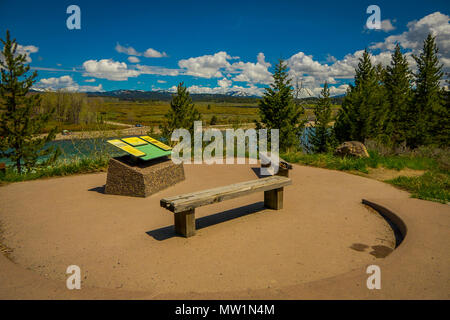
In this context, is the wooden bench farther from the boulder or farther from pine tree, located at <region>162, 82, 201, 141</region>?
pine tree, located at <region>162, 82, 201, 141</region>

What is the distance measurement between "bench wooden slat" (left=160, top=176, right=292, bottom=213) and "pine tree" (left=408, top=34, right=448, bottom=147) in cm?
2954

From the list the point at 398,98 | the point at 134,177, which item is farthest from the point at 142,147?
the point at 398,98

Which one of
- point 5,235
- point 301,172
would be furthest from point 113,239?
point 301,172

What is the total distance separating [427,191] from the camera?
5465 millimetres

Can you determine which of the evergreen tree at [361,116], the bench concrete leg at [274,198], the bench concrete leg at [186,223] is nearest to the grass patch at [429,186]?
the bench concrete leg at [274,198]

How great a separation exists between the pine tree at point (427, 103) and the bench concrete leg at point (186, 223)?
30.8 m

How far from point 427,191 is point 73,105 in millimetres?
58529

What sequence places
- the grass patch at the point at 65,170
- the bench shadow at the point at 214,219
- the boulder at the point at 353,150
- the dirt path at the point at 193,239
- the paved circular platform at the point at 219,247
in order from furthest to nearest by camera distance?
the boulder at the point at 353,150, the grass patch at the point at 65,170, the bench shadow at the point at 214,219, the dirt path at the point at 193,239, the paved circular platform at the point at 219,247

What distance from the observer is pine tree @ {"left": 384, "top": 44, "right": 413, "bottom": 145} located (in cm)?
2828

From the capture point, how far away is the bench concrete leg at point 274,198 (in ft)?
15.4

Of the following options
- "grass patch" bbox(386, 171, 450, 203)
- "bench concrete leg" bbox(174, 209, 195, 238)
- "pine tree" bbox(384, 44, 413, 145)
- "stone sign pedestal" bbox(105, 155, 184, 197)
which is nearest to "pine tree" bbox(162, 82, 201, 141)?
"stone sign pedestal" bbox(105, 155, 184, 197)

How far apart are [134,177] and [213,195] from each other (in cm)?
237

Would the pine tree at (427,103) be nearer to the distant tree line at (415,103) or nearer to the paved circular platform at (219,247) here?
the distant tree line at (415,103)

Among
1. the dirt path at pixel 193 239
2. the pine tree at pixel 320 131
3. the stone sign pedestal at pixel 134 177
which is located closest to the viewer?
the dirt path at pixel 193 239
